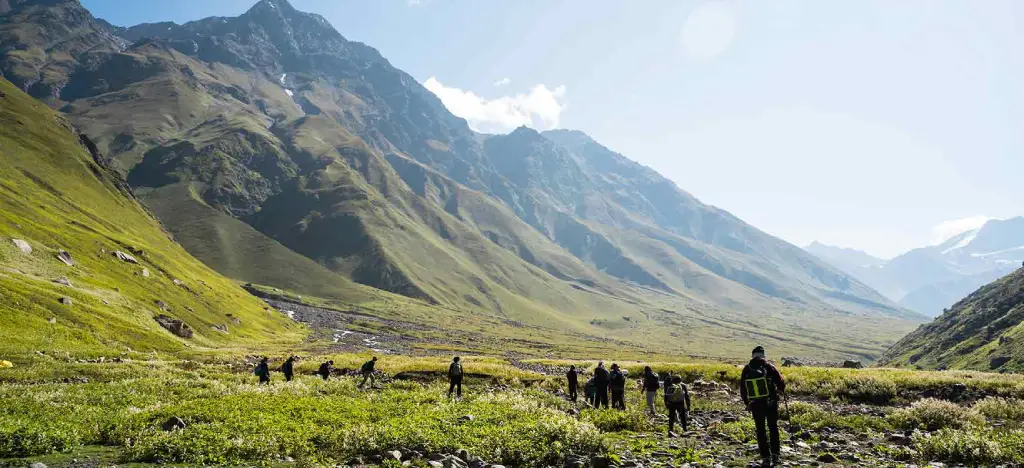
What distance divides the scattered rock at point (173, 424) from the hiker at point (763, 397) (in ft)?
63.0

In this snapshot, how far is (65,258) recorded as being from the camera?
303 feet

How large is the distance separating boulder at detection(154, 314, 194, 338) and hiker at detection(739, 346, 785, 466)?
95.9m

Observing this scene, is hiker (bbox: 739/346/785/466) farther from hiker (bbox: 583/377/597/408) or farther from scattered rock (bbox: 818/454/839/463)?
hiker (bbox: 583/377/597/408)

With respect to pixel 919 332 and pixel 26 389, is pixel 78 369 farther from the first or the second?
pixel 919 332

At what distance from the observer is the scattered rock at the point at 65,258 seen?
9075cm

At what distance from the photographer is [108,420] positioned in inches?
707

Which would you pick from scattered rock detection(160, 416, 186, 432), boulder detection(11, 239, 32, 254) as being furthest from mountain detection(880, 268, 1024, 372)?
boulder detection(11, 239, 32, 254)

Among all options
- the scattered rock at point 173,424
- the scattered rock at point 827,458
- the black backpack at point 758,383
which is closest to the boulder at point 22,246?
the scattered rock at point 173,424

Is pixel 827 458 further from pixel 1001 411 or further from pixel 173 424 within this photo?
pixel 173 424

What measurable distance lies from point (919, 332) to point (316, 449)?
233098 mm

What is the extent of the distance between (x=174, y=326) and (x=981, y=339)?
16984 cm

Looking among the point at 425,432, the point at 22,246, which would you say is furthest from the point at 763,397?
the point at 22,246

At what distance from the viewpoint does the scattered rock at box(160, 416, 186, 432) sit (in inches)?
689

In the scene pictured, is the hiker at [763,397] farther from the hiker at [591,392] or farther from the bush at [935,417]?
the hiker at [591,392]
